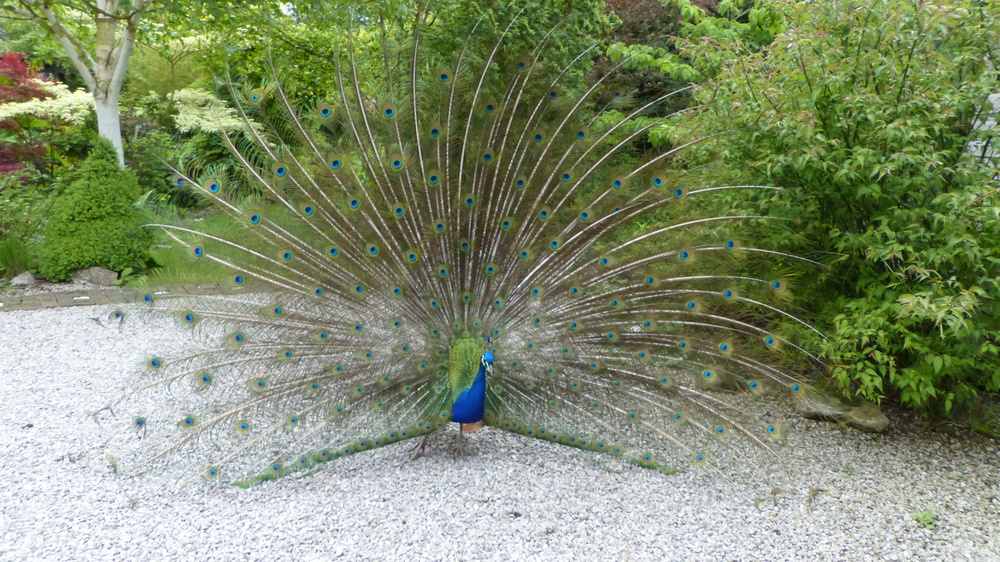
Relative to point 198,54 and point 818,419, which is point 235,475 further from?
point 198,54

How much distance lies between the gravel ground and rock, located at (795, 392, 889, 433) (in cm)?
9

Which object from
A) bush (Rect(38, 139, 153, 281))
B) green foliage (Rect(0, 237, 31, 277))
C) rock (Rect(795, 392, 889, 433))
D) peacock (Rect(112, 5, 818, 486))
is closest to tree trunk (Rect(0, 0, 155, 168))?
bush (Rect(38, 139, 153, 281))

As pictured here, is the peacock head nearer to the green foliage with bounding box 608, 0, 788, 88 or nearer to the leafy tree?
the green foliage with bounding box 608, 0, 788, 88

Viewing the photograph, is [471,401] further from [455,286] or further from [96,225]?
[96,225]

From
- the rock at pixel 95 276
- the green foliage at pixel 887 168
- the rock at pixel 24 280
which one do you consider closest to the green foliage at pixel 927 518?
the green foliage at pixel 887 168

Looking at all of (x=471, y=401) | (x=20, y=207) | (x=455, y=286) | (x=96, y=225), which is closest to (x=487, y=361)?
(x=471, y=401)

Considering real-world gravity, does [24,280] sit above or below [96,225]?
below

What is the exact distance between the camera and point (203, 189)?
130 inches

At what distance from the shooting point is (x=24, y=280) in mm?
7359

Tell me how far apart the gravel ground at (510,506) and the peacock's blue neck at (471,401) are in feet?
1.58

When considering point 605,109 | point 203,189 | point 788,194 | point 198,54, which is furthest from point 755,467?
point 198,54

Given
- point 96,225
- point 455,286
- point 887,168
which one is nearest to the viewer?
point 887,168

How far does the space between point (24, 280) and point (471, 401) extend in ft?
22.4

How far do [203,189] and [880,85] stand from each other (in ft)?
13.0
